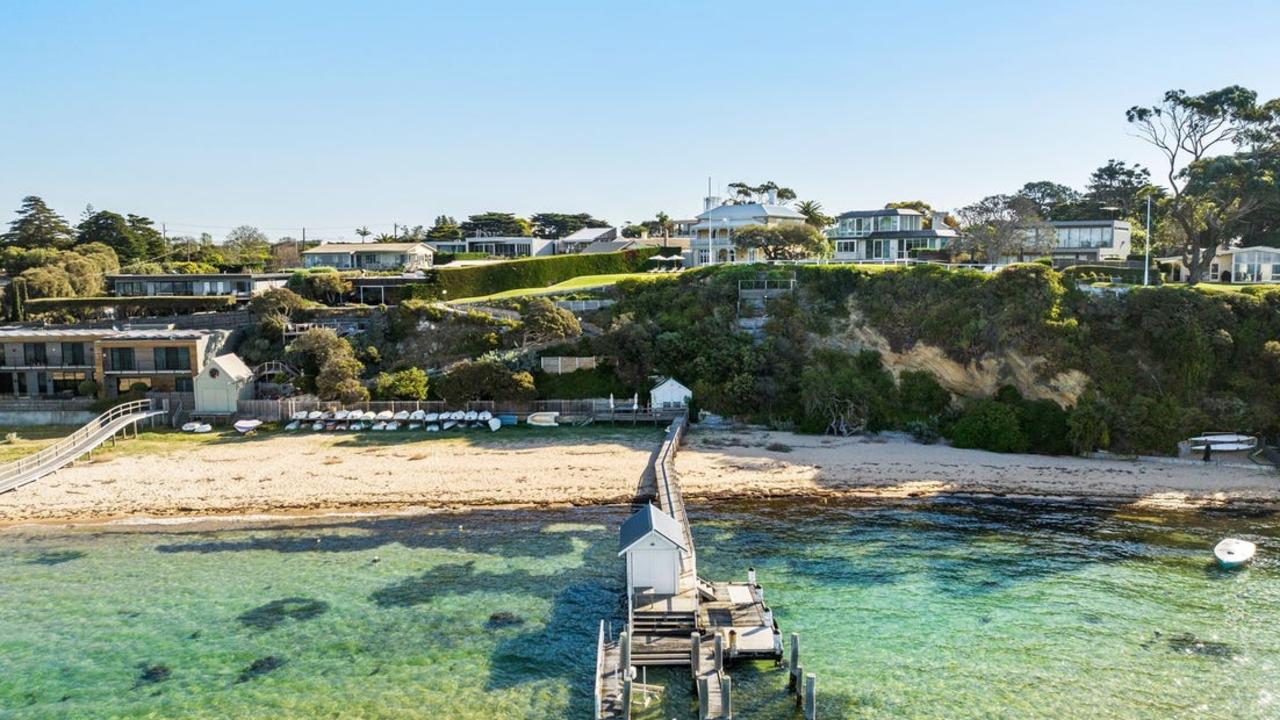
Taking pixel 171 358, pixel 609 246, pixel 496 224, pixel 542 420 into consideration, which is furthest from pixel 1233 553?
pixel 496 224

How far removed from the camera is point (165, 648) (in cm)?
2319

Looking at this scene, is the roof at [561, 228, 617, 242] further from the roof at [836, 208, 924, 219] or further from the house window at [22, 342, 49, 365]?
the house window at [22, 342, 49, 365]

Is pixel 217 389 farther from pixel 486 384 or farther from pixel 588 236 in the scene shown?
pixel 588 236

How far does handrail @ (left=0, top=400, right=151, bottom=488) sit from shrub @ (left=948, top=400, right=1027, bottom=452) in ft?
147

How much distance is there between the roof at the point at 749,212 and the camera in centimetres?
7125

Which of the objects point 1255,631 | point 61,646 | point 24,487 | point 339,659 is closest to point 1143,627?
point 1255,631

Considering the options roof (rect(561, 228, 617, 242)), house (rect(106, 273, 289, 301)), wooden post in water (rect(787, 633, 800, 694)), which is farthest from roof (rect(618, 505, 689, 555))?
roof (rect(561, 228, 617, 242))

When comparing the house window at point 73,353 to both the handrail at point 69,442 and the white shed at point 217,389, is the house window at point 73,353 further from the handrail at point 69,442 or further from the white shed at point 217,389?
the white shed at point 217,389

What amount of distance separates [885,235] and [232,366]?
51081 mm

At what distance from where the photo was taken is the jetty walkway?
37.6 m

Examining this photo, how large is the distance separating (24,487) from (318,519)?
14911mm

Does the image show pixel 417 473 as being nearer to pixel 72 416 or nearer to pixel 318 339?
pixel 318 339

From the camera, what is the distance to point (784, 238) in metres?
64.5

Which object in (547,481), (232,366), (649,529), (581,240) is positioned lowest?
(547,481)
